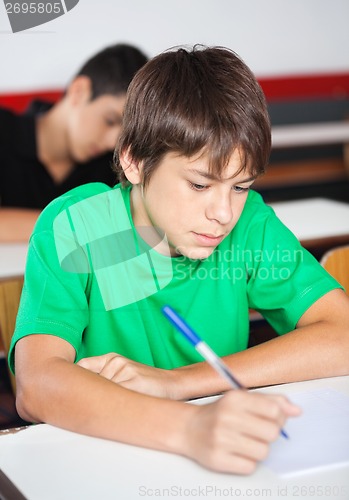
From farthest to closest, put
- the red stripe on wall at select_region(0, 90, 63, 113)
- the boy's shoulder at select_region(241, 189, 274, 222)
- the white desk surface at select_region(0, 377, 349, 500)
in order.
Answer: the red stripe on wall at select_region(0, 90, 63, 113)
the boy's shoulder at select_region(241, 189, 274, 222)
the white desk surface at select_region(0, 377, 349, 500)

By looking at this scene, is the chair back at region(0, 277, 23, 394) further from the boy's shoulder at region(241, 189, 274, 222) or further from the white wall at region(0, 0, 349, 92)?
the white wall at region(0, 0, 349, 92)

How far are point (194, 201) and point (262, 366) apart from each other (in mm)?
276

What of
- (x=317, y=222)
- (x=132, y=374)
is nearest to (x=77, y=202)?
(x=132, y=374)

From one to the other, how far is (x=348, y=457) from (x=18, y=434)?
0.41m

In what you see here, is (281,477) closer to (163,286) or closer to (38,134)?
(163,286)

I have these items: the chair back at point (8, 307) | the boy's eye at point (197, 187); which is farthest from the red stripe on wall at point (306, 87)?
the boy's eye at point (197, 187)

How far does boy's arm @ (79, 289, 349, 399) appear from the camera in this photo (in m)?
1.12

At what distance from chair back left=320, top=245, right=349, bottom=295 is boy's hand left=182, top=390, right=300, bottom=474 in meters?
0.87

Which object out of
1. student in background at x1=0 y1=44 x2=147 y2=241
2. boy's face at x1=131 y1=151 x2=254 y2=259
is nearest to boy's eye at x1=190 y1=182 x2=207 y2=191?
boy's face at x1=131 y1=151 x2=254 y2=259

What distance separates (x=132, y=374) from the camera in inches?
43.7

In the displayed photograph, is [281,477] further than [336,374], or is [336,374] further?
[336,374]

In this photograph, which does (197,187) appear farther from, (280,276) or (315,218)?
(315,218)

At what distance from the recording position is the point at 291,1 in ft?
18.1

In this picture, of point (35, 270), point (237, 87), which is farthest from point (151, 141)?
point (35, 270)
